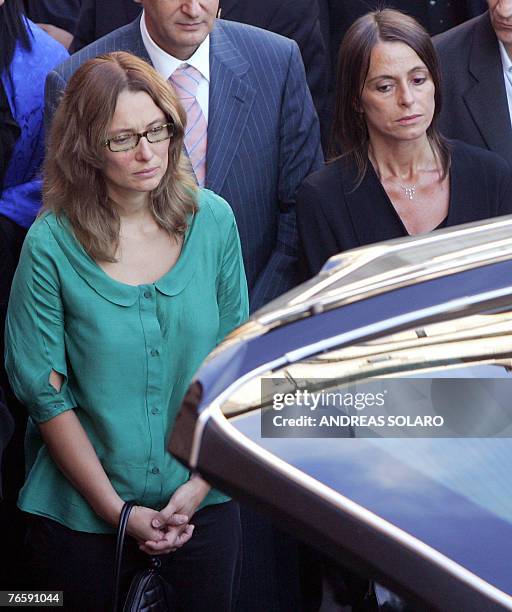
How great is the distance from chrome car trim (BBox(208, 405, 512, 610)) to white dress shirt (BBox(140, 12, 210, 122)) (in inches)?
Result: 97.9

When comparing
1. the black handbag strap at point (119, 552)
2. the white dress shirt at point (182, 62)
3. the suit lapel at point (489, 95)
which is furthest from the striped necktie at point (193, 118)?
the black handbag strap at point (119, 552)

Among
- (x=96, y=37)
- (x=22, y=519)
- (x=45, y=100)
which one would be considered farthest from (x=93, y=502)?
(x=96, y=37)

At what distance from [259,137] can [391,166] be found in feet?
1.43

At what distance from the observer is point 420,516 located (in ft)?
4.77

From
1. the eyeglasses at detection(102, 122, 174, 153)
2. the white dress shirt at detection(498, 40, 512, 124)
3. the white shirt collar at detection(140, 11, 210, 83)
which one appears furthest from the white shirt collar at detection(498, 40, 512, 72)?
the eyeglasses at detection(102, 122, 174, 153)

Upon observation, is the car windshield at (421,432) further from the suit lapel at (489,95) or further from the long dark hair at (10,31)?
the long dark hair at (10,31)

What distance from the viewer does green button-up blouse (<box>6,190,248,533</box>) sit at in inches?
116

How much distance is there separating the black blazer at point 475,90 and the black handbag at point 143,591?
6.14 ft

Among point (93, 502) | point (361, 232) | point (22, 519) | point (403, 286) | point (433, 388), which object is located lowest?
point (22, 519)

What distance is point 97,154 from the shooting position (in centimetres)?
306

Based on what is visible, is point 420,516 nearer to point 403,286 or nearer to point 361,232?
point 403,286

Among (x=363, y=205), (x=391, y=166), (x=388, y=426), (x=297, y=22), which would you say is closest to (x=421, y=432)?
(x=388, y=426)

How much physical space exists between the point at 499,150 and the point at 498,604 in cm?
270

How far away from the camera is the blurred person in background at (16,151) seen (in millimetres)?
3818
